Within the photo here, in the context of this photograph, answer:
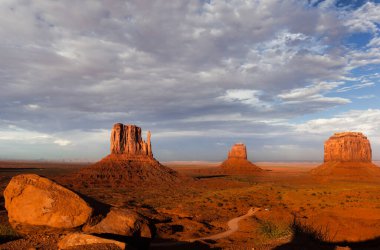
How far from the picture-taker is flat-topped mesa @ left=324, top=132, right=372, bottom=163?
12306 centimetres

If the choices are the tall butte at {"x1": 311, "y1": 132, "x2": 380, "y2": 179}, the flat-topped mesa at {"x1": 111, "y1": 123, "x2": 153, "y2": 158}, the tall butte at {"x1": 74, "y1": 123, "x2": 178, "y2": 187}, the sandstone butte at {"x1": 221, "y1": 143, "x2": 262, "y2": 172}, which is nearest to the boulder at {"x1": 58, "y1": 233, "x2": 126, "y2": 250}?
the tall butte at {"x1": 74, "y1": 123, "x2": 178, "y2": 187}

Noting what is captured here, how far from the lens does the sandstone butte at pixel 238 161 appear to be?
155 m

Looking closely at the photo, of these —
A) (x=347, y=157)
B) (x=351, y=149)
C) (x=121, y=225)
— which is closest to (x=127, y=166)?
(x=121, y=225)

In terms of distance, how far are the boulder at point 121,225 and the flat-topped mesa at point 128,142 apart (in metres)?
93.7

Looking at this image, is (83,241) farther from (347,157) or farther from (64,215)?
(347,157)

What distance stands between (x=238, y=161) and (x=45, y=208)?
157 meters

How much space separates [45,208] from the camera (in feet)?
44.1

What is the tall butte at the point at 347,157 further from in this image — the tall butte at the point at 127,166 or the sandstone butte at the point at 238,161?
the tall butte at the point at 127,166

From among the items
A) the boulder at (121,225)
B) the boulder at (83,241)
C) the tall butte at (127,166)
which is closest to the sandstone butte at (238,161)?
the tall butte at (127,166)

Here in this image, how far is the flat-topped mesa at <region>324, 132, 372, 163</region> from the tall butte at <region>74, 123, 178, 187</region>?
230 feet

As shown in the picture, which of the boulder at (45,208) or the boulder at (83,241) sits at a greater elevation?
the boulder at (45,208)

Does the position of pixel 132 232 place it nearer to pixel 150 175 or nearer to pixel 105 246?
pixel 105 246

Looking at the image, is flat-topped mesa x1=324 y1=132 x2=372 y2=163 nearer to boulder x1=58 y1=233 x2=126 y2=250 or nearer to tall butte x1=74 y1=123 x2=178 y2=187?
tall butte x1=74 y1=123 x2=178 y2=187

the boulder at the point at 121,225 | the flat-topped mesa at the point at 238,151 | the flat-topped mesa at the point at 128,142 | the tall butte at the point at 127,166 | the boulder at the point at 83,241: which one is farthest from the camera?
the flat-topped mesa at the point at 238,151
